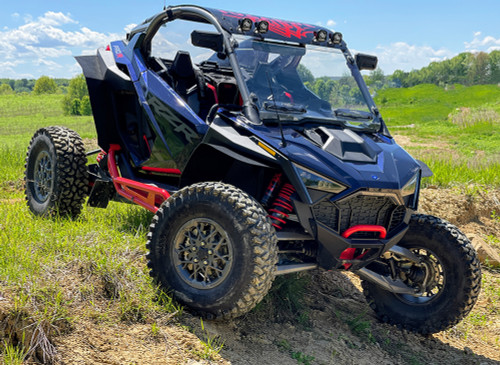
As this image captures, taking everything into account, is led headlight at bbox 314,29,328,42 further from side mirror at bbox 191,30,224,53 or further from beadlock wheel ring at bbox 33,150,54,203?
beadlock wheel ring at bbox 33,150,54,203

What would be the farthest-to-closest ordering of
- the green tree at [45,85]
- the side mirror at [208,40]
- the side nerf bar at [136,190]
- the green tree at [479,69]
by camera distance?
the green tree at [479,69] < the green tree at [45,85] < the side nerf bar at [136,190] < the side mirror at [208,40]

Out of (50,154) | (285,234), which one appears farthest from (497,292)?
(50,154)

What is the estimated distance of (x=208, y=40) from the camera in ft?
14.8

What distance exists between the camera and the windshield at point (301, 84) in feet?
14.7

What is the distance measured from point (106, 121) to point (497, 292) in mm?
4865

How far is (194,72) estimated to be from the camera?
5.40 m

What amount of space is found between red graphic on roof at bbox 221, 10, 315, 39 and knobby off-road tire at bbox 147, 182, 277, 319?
1669mm

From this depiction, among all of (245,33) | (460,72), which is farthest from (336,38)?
(460,72)

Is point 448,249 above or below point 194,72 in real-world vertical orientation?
below

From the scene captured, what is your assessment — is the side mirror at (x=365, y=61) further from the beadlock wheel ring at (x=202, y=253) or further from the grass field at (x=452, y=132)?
the beadlock wheel ring at (x=202, y=253)

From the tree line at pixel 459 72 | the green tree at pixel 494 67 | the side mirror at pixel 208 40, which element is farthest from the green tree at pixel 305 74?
the green tree at pixel 494 67

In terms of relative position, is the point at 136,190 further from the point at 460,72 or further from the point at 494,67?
the point at 460,72

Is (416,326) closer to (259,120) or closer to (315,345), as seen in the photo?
(315,345)

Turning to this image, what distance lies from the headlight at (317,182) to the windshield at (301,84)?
2.05 ft
